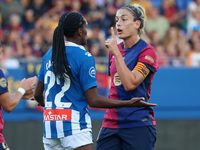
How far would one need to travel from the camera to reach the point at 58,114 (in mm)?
3203

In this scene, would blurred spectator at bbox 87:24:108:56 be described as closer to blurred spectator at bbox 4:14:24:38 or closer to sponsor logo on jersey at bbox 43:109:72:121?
blurred spectator at bbox 4:14:24:38

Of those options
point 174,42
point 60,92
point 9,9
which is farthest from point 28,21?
point 60,92

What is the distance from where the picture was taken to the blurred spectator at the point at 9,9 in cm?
1018

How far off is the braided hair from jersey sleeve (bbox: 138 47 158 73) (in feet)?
2.70

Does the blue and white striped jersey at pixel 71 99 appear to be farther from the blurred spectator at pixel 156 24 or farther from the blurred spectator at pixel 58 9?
the blurred spectator at pixel 156 24

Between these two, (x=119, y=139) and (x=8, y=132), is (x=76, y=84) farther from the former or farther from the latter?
(x=8, y=132)

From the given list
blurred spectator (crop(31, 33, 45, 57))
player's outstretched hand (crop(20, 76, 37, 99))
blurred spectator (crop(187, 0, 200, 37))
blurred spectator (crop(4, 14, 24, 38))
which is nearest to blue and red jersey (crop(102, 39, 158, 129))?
player's outstretched hand (crop(20, 76, 37, 99))

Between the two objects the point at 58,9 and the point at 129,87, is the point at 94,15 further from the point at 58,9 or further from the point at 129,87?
the point at 129,87

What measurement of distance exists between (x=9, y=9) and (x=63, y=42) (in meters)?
7.64

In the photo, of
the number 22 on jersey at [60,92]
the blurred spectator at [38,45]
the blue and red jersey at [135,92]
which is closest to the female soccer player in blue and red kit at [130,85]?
the blue and red jersey at [135,92]

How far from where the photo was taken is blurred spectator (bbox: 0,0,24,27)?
10.2 m

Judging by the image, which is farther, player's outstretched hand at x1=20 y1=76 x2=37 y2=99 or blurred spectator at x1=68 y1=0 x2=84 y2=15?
blurred spectator at x1=68 y1=0 x2=84 y2=15

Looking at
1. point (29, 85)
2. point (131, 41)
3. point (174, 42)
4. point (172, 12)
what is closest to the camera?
point (131, 41)

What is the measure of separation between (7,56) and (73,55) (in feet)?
19.4
